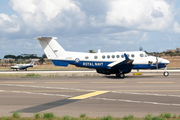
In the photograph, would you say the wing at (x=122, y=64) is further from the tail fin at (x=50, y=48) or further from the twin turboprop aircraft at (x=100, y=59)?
the tail fin at (x=50, y=48)

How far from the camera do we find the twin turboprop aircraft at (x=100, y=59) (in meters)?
28.3

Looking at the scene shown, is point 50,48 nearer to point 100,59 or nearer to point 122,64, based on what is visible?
point 100,59

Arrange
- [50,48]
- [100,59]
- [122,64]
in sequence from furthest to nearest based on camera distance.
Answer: [50,48]
[100,59]
[122,64]

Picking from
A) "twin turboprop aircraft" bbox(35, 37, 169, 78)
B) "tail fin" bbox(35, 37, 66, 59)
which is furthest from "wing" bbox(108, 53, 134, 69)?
"tail fin" bbox(35, 37, 66, 59)

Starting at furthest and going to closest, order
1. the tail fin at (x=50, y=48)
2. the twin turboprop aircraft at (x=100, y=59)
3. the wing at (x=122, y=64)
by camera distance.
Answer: the tail fin at (x=50, y=48) → the twin turboprop aircraft at (x=100, y=59) → the wing at (x=122, y=64)

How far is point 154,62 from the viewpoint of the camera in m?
28.4

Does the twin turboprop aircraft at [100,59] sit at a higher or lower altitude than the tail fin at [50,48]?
lower

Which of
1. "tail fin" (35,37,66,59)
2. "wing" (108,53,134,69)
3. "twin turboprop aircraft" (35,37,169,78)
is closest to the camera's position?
"wing" (108,53,134,69)

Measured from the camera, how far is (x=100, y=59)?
2867cm

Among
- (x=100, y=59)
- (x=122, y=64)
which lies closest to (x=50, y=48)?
(x=100, y=59)

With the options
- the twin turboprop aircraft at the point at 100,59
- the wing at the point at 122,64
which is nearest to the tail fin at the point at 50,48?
the twin turboprop aircraft at the point at 100,59

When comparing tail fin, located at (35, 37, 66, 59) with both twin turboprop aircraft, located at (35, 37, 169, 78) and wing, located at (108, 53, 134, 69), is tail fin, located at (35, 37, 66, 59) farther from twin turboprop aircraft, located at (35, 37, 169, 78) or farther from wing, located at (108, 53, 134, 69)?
wing, located at (108, 53, 134, 69)

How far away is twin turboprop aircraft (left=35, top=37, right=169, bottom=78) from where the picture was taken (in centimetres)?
2834

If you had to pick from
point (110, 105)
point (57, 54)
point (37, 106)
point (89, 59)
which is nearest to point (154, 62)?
point (89, 59)
